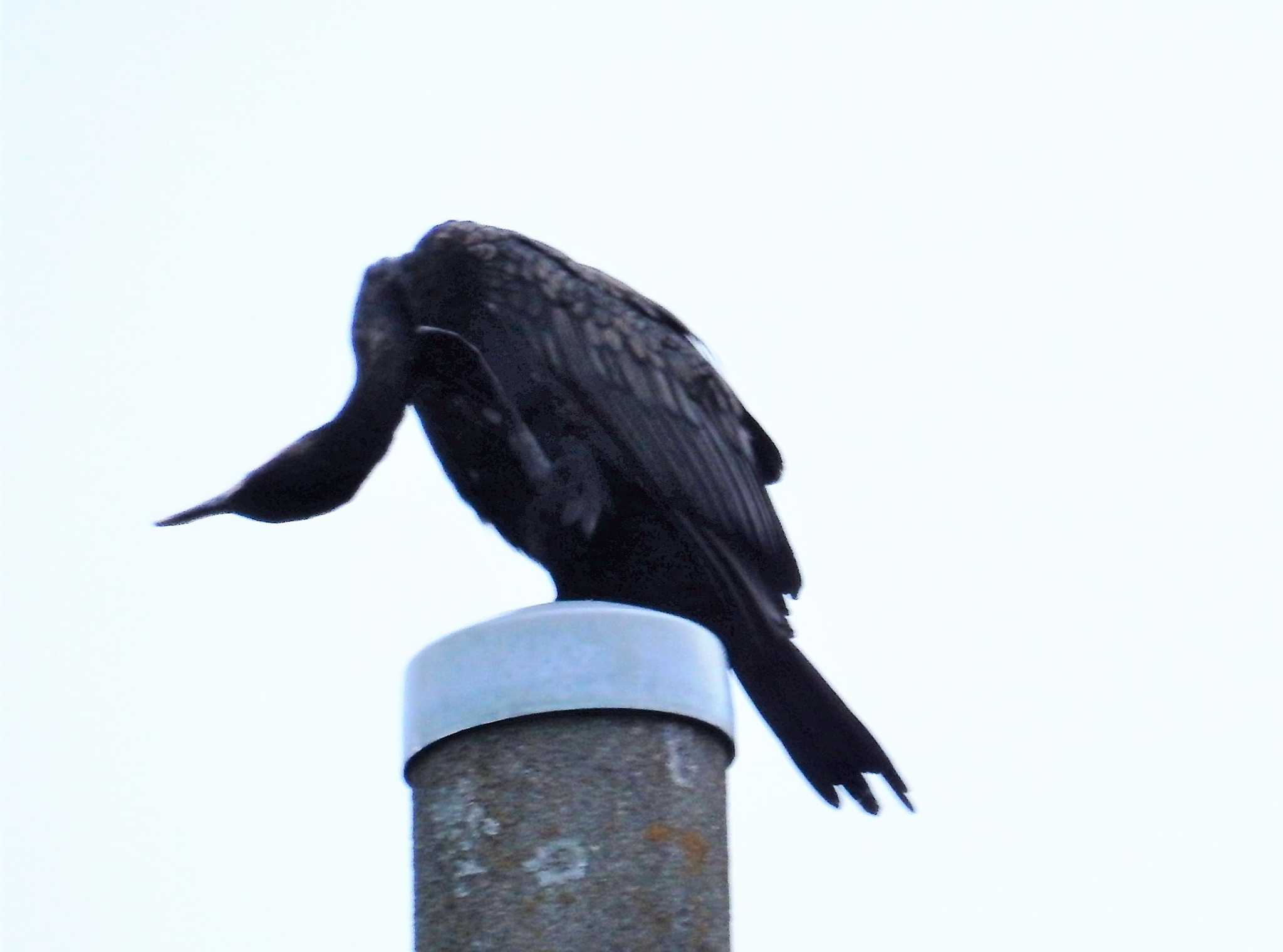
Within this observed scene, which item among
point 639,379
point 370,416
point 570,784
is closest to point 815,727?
point 639,379

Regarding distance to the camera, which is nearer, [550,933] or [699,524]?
[550,933]

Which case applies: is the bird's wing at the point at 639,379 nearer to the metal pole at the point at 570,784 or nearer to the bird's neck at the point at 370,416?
the bird's neck at the point at 370,416

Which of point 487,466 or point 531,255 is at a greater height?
point 531,255

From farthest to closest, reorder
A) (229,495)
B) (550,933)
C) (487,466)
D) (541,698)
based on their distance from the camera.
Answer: (487,466) < (229,495) < (541,698) < (550,933)

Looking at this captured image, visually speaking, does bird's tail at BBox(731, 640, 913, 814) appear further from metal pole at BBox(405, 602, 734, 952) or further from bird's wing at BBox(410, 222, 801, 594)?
metal pole at BBox(405, 602, 734, 952)

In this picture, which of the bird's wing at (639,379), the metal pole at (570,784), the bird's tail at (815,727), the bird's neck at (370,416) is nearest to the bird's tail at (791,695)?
the bird's tail at (815,727)

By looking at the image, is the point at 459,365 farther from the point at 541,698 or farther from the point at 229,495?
the point at 541,698

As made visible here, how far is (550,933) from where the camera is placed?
9.48 feet

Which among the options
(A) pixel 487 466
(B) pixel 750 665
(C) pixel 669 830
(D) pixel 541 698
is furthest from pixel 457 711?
(A) pixel 487 466

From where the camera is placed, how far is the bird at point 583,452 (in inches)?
177

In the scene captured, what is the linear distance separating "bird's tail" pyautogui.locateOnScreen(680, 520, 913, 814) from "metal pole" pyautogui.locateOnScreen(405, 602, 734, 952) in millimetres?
1143

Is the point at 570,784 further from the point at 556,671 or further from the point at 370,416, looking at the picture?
the point at 370,416

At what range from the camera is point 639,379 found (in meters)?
4.94

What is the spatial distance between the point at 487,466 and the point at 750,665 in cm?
96
